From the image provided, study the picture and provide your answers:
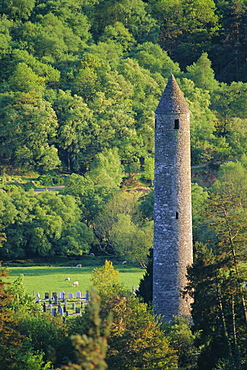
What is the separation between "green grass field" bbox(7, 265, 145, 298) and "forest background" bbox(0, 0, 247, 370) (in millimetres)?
3931

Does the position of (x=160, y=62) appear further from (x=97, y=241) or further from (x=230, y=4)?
(x=97, y=241)

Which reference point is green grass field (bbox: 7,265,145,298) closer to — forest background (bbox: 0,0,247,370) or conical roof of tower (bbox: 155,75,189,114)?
forest background (bbox: 0,0,247,370)

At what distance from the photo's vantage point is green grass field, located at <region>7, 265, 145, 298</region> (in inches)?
2817

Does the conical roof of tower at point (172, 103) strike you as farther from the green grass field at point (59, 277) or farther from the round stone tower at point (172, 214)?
the green grass field at point (59, 277)

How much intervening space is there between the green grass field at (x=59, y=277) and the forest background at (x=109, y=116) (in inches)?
155

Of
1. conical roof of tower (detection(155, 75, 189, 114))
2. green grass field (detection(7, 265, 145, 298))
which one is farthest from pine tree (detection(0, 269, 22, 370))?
green grass field (detection(7, 265, 145, 298))

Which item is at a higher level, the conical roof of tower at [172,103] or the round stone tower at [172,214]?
the conical roof of tower at [172,103]

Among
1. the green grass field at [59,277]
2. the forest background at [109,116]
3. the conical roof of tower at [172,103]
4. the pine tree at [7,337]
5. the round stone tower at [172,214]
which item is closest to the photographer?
the pine tree at [7,337]

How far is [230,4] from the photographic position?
465 ft

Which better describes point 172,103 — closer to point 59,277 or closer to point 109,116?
point 59,277

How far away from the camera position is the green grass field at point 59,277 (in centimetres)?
7156

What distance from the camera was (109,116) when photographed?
365 ft

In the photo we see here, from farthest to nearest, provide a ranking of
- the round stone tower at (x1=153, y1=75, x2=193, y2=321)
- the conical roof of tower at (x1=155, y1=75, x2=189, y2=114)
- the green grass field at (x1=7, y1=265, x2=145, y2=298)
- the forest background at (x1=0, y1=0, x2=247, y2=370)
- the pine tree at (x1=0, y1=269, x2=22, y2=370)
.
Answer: the forest background at (x1=0, y1=0, x2=247, y2=370) < the green grass field at (x1=7, y1=265, x2=145, y2=298) < the conical roof of tower at (x1=155, y1=75, x2=189, y2=114) < the round stone tower at (x1=153, y1=75, x2=193, y2=321) < the pine tree at (x1=0, y1=269, x2=22, y2=370)

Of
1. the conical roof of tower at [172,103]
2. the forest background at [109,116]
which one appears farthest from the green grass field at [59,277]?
the conical roof of tower at [172,103]
